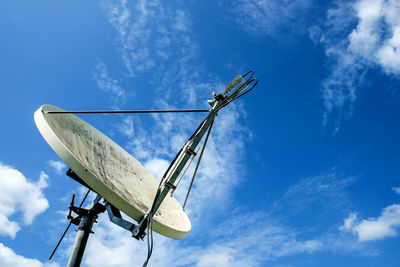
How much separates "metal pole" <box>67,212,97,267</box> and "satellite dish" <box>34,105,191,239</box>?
5.10 ft

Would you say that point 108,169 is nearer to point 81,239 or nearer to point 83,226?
point 83,226

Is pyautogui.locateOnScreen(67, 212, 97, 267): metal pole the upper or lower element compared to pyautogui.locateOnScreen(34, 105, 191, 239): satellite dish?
lower

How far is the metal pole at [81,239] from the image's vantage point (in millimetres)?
9023

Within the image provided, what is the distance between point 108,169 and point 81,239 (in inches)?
96.7

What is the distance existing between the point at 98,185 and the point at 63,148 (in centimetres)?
127

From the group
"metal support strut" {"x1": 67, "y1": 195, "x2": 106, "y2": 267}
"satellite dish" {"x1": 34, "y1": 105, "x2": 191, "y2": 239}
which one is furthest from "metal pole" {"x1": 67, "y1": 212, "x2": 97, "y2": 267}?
"satellite dish" {"x1": 34, "y1": 105, "x2": 191, "y2": 239}

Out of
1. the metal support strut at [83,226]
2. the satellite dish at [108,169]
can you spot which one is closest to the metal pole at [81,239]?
the metal support strut at [83,226]

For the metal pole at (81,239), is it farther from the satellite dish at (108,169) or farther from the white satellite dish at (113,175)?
the satellite dish at (108,169)

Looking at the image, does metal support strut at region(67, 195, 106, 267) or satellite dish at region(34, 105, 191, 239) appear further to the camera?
metal support strut at region(67, 195, 106, 267)

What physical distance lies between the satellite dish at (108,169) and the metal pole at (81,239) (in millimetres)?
1554

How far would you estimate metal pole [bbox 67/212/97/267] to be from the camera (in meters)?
9.02

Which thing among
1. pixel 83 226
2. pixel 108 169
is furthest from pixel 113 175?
pixel 83 226

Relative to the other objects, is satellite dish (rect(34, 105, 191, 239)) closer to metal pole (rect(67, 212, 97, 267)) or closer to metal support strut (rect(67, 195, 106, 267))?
metal support strut (rect(67, 195, 106, 267))

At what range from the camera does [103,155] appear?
1150cm
